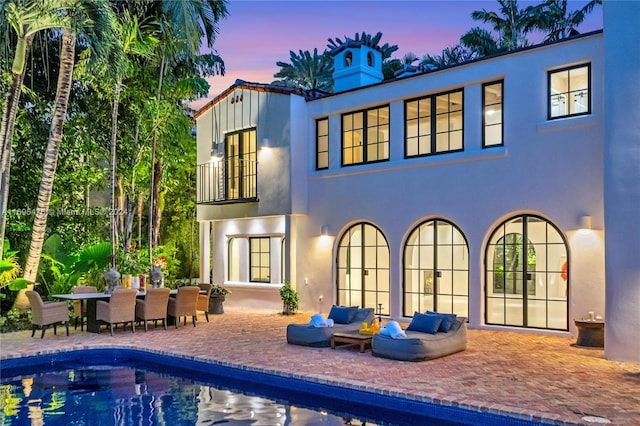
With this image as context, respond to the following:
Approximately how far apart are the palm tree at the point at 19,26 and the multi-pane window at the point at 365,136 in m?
7.04

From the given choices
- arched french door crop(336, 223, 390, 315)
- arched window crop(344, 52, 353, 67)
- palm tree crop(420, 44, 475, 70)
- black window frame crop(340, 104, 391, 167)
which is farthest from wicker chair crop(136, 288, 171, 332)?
palm tree crop(420, 44, 475, 70)

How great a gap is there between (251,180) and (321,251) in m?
3.08

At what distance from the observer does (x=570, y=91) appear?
11.8 metres

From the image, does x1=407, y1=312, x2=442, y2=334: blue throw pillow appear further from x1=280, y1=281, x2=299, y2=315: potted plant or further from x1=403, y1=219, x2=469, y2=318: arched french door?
x1=280, y1=281, x2=299, y2=315: potted plant

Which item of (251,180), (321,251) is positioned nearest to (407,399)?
(321,251)

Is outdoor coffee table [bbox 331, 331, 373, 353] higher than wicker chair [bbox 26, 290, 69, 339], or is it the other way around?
wicker chair [bbox 26, 290, 69, 339]

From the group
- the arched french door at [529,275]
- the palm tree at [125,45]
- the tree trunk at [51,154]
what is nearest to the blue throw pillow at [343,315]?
the arched french door at [529,275]

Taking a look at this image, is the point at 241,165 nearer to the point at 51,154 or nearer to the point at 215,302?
the point at 215,302

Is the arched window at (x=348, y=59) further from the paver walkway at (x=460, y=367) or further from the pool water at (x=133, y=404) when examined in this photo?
the pool water at (x=133, y=404)

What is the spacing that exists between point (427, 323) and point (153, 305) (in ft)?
19.7

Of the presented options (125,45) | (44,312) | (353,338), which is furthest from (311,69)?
(353,338)

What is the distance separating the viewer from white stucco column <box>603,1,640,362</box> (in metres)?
9.03

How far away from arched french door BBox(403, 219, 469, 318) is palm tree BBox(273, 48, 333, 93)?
23.0 meters

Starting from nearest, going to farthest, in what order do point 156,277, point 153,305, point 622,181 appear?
point 622,181 < point 153,305 < point 156,277
